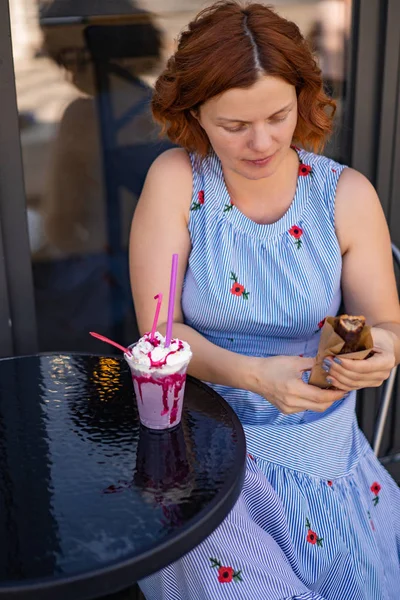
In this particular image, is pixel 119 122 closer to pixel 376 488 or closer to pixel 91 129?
pixel 91 129

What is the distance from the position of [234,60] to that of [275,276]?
0.44m

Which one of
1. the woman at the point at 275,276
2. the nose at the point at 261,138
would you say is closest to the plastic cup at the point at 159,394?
the woman at the point at 275,276

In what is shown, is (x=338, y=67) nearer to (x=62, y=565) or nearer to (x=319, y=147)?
(x=319, y=147)

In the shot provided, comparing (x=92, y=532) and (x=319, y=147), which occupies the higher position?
(x=319, y=147)

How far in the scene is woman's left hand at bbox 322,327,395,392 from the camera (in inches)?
47.8

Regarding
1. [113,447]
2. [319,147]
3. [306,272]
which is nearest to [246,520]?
[113,447]

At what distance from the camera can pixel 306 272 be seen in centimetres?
153

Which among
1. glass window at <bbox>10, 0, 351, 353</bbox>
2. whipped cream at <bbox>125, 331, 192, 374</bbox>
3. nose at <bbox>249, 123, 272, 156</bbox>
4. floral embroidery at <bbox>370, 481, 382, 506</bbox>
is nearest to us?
whipped cream at <bbox>125, 331, 192, 374</bbox>

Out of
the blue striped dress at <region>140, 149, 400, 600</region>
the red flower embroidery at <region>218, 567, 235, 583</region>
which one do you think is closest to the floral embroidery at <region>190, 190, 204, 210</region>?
the blue striped dress at <region>140, 149, 400, 600</region>

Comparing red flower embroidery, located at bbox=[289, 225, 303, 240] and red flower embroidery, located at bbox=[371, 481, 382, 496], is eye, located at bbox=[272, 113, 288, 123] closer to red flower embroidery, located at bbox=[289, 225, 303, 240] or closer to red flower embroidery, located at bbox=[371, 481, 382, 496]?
red flower embroidery, located at bbox=[289, 225, 303, 240]

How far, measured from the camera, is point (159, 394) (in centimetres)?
117

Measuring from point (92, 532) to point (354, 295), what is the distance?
2.72 ft

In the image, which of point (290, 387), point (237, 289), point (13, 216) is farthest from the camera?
point (13, 216)

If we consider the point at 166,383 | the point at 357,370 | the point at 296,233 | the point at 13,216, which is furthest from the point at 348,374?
the point at 13,216
